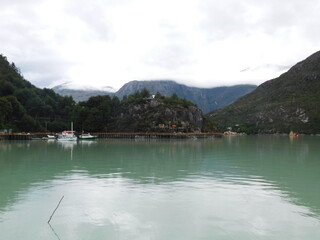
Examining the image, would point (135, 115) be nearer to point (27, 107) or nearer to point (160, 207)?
point (27, 107)

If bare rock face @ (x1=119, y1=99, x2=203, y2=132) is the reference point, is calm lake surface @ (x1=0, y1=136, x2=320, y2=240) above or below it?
below

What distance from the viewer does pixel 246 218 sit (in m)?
16.4

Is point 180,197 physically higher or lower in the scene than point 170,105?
lower

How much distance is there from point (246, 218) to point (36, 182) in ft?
57.4

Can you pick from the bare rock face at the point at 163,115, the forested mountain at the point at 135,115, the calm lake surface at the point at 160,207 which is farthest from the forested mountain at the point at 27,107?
the calm lake surface at the point at 160,207

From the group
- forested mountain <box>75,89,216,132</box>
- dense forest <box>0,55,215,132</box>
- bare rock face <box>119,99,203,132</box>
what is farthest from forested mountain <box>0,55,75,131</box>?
bare rock face <box>119,99,203,132</box>

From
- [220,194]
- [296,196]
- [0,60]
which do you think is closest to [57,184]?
[220,194]

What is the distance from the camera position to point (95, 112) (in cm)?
15762

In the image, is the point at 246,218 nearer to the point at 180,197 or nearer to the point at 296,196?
the point at 180,197

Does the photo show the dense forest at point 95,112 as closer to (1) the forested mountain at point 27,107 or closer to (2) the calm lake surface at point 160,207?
(1) the forested mountain at point 27,107

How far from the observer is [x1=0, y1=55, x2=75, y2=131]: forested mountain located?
129 meters

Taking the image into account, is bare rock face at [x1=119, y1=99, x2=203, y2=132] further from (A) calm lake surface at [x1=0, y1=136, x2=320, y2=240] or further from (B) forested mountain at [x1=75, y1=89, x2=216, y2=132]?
(A) calm lake surface at [x1=0, y1=136, x2=320, y2=240]

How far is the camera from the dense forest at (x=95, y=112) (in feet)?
484

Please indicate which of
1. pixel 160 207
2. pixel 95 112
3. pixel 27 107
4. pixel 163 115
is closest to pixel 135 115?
pixel 163 115
